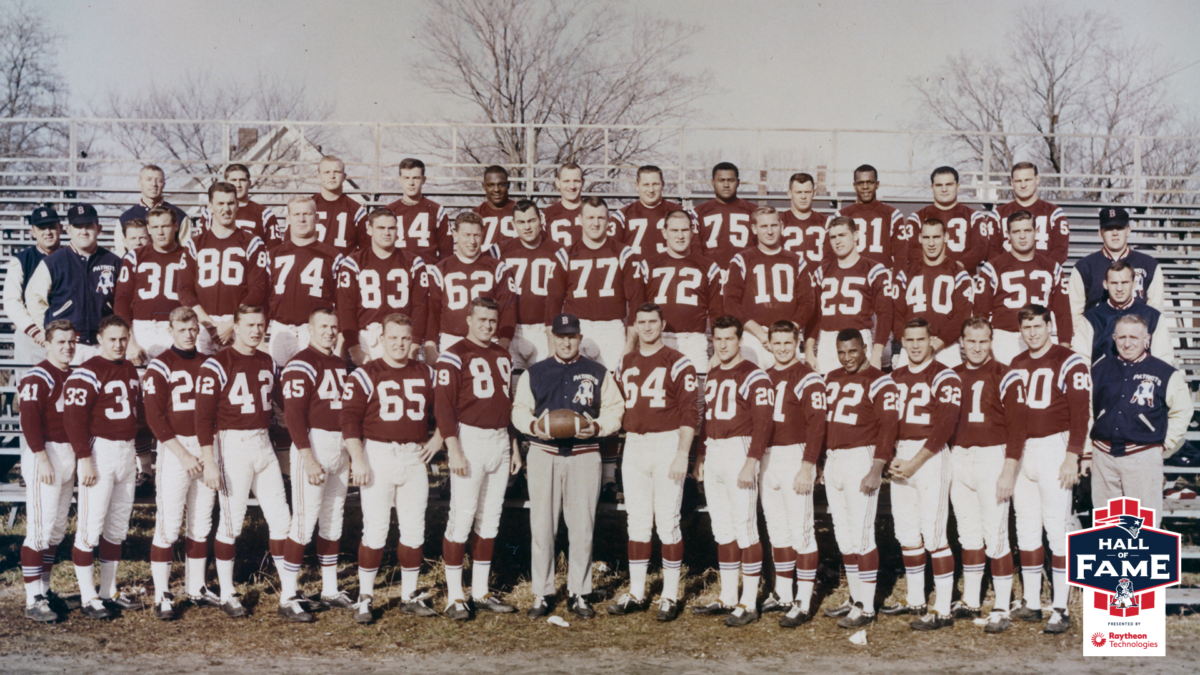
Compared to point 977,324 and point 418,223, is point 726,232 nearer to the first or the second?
Result: point 977,324

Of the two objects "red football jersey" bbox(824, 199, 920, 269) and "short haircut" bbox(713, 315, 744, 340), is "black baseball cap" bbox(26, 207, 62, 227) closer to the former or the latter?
"short haircut" bbox(713, 315, 744, 340)

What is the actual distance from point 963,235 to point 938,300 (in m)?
1.37

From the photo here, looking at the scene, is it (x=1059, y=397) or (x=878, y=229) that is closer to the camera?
(x=1059, y=397)

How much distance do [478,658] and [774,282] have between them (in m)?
3.48

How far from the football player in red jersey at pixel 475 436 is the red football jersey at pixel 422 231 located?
172 centimetres

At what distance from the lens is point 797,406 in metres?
6.74

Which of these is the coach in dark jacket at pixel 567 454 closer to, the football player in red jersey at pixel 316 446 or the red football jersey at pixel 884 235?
the football player in red jersey at pixel 316 446

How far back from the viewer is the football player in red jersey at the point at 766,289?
24.5ft

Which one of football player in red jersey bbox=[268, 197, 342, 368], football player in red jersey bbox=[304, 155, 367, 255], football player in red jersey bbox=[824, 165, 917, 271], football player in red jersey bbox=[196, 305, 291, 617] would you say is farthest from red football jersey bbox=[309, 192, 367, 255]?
football player in red jersey bbox=[824, 165, 917, 271]

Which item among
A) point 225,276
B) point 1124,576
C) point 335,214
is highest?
point 335,214

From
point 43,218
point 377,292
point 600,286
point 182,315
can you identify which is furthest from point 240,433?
point 43,218

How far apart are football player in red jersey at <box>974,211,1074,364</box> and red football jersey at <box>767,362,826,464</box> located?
5.68 feet

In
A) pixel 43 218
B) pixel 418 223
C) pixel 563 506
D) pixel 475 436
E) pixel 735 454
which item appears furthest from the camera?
pixel 418 223

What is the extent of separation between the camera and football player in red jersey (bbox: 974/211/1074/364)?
24.4 feet
